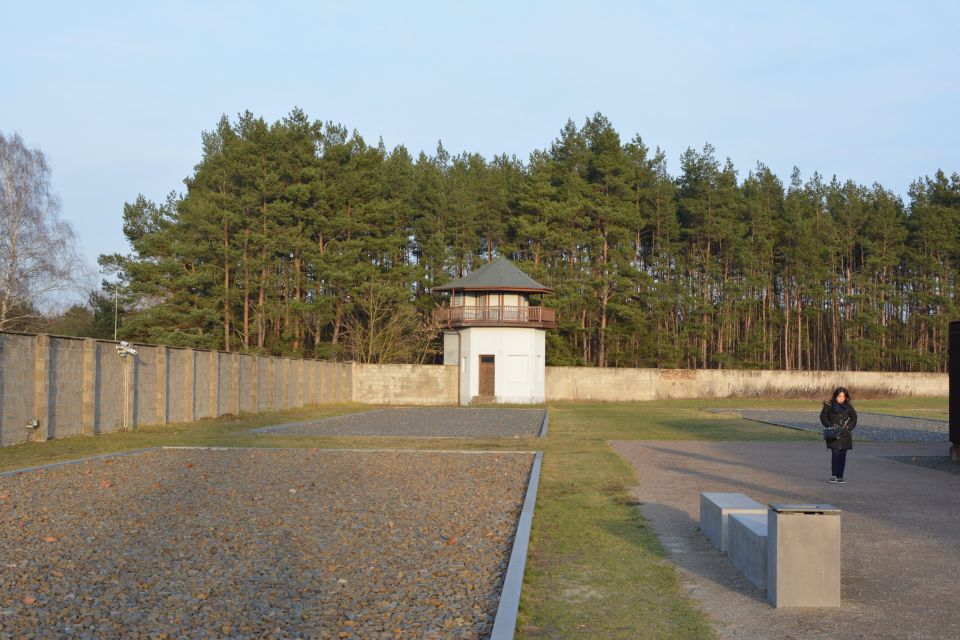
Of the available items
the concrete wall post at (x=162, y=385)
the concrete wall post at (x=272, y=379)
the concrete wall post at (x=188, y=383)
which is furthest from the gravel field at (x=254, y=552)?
the concrete wall post at (x=272, y=379)

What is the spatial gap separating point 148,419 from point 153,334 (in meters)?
26.3

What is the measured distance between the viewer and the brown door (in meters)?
48.6

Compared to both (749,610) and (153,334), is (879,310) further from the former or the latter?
(749,610)

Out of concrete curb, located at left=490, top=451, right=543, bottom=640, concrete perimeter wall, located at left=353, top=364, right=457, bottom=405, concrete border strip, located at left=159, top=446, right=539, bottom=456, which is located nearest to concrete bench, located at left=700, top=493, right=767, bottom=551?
concrete curb, located at left=490, top=451, right=543, bottom=640

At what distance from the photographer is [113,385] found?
23.2 meters

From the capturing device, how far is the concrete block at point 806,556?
6.45 m

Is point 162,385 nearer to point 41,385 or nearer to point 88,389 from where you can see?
point 88,389

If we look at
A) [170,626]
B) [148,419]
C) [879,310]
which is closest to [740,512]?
[170,626]

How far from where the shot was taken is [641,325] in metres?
63.3

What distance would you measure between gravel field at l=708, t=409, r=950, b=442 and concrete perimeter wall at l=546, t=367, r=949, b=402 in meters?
16.0

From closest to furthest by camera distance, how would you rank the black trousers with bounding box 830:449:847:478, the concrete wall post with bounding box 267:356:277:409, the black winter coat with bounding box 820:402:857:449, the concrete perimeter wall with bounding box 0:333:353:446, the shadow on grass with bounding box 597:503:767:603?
the shadow on grass with bounding box 597:503:767:603, the black winter coat with bounding box 820:402:857:449, the black trousers with bounding box 830:449:847:478, the concrete perimeter wall with bounding box 0:333:353:446, the concrete wall post with bounding box 267:356:277:409

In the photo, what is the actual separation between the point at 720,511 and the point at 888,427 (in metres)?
22.4

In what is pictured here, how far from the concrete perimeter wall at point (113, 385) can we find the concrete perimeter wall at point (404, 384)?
11.6m

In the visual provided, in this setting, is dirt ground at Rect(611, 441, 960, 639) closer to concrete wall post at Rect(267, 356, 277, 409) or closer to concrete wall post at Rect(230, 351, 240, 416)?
concrete wall post at Rect(230, 351, 240, 416)
